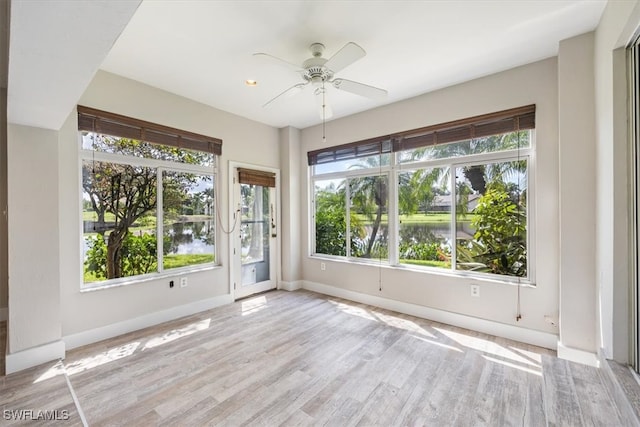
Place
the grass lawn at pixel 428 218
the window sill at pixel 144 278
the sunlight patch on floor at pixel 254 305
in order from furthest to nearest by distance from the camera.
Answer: the sunlight patch on floor at pixel 254 305 → the grass lawn at pixel 428 218 → the window sill at pixel 144 278

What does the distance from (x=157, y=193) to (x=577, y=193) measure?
14.8 ft

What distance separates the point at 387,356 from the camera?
105 inches

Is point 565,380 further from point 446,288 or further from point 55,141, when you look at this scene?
point 55,141

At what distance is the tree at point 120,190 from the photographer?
3.07 meters

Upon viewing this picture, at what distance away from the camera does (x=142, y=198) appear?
3.40m

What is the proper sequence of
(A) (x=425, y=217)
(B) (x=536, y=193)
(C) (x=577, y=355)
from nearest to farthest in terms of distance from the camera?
(C) (x=577, y=355)
(B) (x=536, y=193)
(A) (x=425, y=217)

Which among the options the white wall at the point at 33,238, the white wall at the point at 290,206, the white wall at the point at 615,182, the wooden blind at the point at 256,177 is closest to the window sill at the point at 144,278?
the white wall at the point at 33,238

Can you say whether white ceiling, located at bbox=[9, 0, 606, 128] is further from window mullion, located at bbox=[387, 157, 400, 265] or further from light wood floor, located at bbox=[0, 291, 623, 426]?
light wood floor, located at bbox=[0, 291, 623, 426]

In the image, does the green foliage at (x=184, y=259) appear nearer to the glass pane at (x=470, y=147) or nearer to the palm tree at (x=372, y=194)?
the palm tree at (x=372, y=194)

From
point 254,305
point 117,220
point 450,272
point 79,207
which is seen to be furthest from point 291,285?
point 79,207

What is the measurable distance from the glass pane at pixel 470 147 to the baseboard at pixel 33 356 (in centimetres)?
439

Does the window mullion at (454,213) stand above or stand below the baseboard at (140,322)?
above

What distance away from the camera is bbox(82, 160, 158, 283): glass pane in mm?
3027

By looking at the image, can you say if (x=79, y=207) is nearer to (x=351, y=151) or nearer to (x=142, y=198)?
(x=142, y=198)
